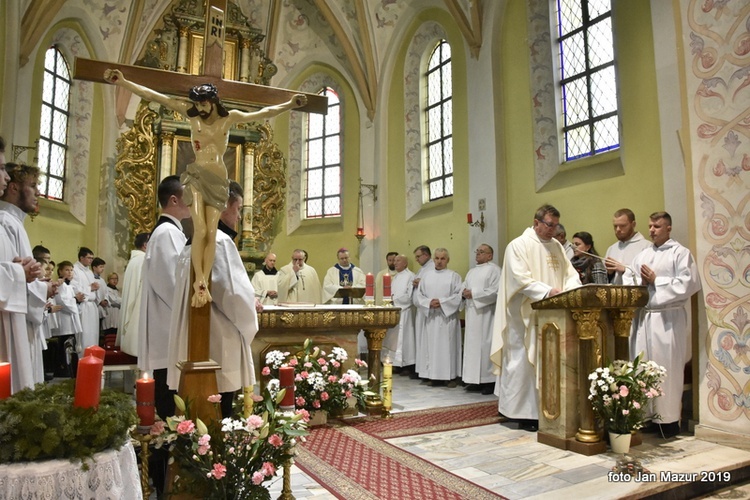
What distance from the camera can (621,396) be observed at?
407 cm

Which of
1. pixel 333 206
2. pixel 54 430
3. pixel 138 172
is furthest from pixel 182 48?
pixel 54 430

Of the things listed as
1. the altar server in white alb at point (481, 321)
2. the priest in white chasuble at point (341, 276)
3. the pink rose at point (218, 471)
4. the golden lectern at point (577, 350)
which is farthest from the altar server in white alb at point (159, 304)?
the priest in white chasuble at point (341, 276)

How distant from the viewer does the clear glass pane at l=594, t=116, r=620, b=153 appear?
278 inches

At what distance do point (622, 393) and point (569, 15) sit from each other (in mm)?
5871

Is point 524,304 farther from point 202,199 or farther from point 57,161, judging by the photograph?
point 57,161

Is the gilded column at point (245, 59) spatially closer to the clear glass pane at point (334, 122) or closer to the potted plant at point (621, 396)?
the clear glass pane at point (334, 122)

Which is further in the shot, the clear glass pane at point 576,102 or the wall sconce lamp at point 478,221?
the wall sconce lamp at point 478,221

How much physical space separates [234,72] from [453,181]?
481 cm

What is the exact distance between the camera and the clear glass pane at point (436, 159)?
10023mm

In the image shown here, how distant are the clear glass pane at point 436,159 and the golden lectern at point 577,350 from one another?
5810mm

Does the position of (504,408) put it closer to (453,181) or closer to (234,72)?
(453,181)

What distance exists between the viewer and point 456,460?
407cm

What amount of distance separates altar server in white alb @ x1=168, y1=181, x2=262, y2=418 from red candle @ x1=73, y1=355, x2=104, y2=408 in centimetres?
85

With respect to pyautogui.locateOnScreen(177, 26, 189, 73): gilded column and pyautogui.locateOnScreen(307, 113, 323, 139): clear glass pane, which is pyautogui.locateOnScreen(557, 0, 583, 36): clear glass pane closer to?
pyautogui.locateOnScreen(307, 113, 323, 139): clear glass pane
